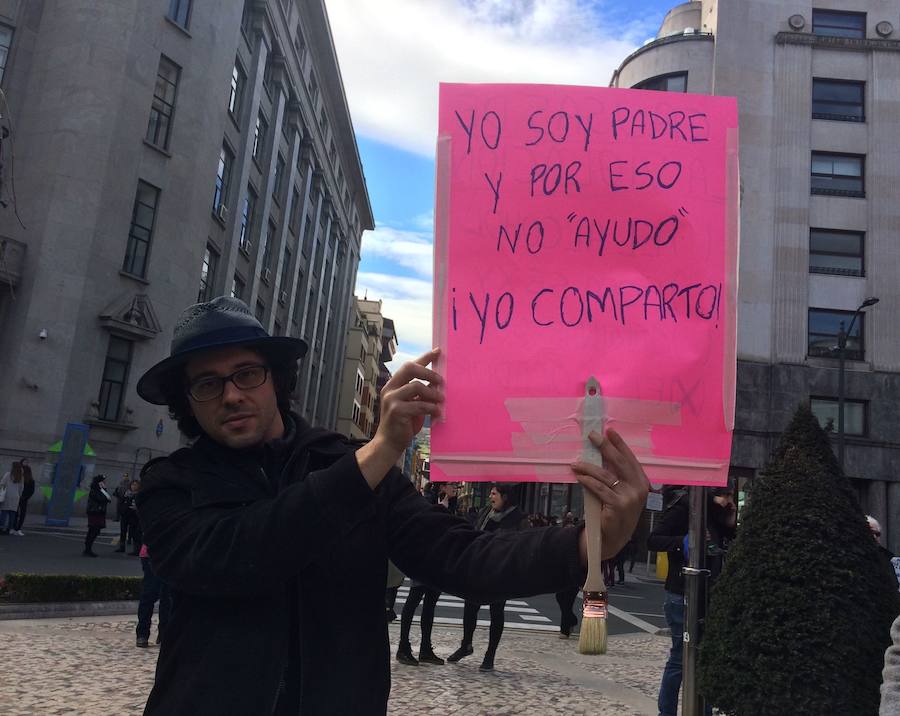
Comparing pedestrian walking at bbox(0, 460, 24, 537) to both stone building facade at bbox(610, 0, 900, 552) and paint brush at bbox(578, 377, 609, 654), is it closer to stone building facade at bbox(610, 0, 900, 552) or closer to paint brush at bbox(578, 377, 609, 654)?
paint brush at bbox(578, 377, 609, 654)

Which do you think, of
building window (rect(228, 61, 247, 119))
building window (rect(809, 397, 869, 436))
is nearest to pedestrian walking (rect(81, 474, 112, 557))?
building window (rect(228, 61, 247, 119))

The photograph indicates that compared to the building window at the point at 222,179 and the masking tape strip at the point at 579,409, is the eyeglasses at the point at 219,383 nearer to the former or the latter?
the masking tape strip at the point at 579,409

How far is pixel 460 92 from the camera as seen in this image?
2145 millimetres

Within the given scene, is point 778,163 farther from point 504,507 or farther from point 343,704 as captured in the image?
point 343,704

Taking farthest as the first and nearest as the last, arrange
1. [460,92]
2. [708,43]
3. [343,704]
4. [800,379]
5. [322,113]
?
[322,113] → [708,43] → [800,379] → [460,92] → [343,704]

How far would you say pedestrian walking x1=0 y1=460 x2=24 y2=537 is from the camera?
53.4 ft

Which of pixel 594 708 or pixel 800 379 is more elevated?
pixel 800 379

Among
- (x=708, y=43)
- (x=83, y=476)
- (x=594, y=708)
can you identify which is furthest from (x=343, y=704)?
(x=708, y=43)

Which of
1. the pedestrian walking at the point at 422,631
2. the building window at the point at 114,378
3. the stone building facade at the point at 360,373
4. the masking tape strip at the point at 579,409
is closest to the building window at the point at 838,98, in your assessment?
the building window at the point at 114,378

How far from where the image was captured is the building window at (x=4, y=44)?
77.1ft

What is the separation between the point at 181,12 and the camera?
26.3m

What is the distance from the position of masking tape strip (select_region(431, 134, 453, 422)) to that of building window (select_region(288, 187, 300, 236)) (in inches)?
1610

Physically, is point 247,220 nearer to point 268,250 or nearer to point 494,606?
point 268,250

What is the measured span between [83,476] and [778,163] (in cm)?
2572
